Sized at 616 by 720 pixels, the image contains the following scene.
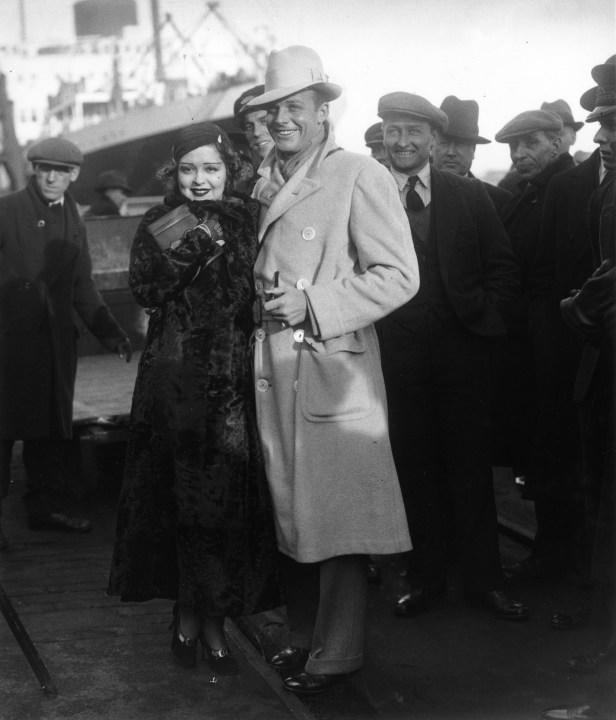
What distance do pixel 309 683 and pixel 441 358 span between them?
4.88 ft

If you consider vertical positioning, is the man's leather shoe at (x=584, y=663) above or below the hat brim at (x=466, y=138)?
below

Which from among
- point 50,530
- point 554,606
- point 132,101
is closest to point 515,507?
point 554,606

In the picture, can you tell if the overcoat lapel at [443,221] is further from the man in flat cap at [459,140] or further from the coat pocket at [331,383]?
the man in flat cap at [459,140]

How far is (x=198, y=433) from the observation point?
4020mm

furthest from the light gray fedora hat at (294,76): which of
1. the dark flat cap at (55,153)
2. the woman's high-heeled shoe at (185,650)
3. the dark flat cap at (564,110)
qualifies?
the dark flat cap at (564,110)

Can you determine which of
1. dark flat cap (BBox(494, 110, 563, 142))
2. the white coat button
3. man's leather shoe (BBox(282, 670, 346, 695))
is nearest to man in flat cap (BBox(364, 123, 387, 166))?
dark flat cap (BBox(494, 110, 563, 142))

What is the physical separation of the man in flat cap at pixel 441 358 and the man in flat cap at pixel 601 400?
0.59m

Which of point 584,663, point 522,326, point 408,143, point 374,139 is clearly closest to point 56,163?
point 374,139

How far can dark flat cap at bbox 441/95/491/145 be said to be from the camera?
20.1 feet

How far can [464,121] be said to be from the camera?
6.13 m

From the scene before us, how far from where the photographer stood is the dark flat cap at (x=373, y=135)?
753 centimetres

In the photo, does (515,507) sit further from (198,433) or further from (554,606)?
(198,433)

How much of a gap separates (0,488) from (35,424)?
0.39m

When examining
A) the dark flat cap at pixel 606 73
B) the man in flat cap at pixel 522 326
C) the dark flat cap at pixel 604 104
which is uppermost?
the dark flat cap at pixel 606 73
